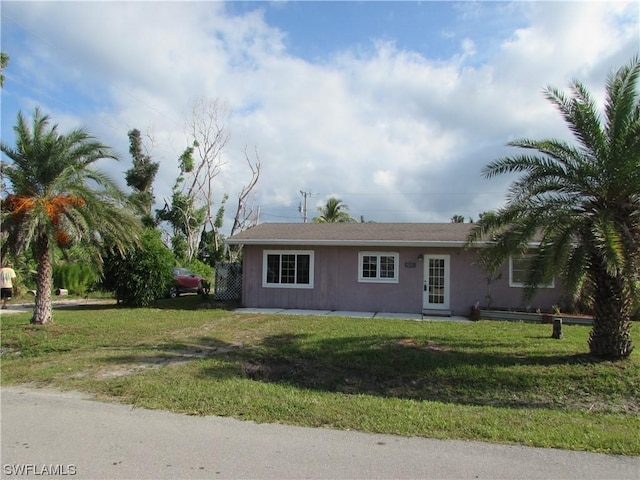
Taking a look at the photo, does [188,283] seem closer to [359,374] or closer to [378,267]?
[378,267]

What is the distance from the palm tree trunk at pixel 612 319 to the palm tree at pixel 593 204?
0.01m

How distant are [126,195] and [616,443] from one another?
12.3m

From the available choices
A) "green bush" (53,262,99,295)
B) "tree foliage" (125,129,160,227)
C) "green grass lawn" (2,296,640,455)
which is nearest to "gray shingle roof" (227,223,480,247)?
"green grass lawn" (2,296,640,455)

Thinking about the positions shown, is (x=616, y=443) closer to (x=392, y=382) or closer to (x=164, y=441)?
(x=392, y=382)

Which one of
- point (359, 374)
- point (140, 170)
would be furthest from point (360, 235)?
point (140, 170)

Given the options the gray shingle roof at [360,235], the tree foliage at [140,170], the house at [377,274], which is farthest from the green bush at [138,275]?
the tree foliage at [140,170]

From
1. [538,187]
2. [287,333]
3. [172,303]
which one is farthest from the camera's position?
[172,303]

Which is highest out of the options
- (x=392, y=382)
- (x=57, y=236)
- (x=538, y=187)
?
(x=538, y=187)

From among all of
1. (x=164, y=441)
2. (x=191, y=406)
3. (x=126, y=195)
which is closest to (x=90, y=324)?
(x=126, y=195)

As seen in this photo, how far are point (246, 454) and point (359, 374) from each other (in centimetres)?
419

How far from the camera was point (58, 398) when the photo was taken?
603 centimetres

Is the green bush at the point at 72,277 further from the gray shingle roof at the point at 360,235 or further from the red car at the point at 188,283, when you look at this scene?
the gray shingle roof at the point at 360,235

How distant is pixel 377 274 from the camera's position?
54.7 ft

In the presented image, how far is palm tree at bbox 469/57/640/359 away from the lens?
7.77 m
